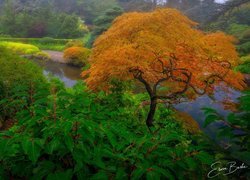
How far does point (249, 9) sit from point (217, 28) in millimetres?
8916

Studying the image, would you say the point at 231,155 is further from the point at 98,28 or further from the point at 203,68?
the point at 98,28

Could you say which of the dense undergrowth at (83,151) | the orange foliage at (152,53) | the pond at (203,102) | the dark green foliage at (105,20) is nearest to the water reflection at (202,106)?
the pond at (203,102)

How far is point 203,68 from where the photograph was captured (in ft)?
34.0

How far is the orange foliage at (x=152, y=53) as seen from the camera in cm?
849

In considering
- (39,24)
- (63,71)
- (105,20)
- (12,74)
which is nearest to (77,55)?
(63,71)

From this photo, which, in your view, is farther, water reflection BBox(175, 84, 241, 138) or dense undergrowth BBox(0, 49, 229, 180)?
water reflection BBox(175, 84, 241, 138)

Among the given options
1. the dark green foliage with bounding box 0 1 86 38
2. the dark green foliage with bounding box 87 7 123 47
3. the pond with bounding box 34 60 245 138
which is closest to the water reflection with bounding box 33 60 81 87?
the pond with bounding box 34 60 245 138

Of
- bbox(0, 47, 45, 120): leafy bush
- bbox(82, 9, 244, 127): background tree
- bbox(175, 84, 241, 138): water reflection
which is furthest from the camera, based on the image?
bbox(175, 84, 241, 138): water reflection

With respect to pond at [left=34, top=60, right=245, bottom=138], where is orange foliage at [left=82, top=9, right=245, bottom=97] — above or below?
above

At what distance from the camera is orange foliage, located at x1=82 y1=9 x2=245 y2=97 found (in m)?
8.49

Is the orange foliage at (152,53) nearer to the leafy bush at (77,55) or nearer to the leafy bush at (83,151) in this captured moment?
the leafy bush at (83,151)

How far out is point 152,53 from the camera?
9.05m

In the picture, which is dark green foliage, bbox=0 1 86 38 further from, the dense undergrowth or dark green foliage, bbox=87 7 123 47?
the dense undergrowth

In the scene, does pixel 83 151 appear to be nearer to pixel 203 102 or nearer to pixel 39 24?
pixel 203 102
